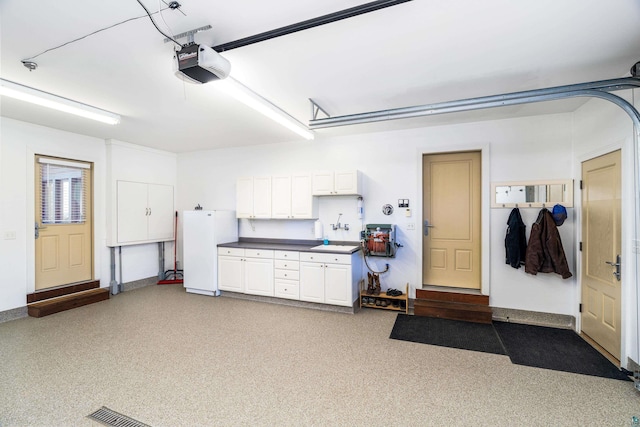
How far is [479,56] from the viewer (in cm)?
252

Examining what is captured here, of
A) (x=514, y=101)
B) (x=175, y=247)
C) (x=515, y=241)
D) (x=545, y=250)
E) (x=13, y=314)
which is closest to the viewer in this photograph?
(x=514, y=101)

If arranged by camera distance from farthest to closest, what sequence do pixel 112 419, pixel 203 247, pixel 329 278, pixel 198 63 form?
pixel 203 247 < pixel 329 278 < pixel 112 419 < pixel 198 63

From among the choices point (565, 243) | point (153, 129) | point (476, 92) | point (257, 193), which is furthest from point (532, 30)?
point (153, 129)

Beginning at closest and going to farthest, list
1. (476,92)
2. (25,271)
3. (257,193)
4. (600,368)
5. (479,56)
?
(479,56) < (600,368) < (476,92) < (25,271) < (257,193)

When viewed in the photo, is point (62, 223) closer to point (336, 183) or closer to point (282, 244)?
point (282, 244)

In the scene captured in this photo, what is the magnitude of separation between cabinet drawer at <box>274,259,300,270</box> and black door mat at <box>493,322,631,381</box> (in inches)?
111

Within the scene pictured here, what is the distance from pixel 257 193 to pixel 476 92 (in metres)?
3.63

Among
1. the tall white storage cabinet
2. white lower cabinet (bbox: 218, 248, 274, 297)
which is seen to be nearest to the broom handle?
the tall white storage cabinet

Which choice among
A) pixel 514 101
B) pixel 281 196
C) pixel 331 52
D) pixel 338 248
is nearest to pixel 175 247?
pixel 281 196

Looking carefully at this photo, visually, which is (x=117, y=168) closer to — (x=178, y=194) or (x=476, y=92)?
(x=178, y=194)

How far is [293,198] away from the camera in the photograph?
502cm

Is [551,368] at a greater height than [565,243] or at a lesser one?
lesser

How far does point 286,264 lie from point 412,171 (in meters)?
2.45

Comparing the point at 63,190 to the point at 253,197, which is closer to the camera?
the point at 63,190
